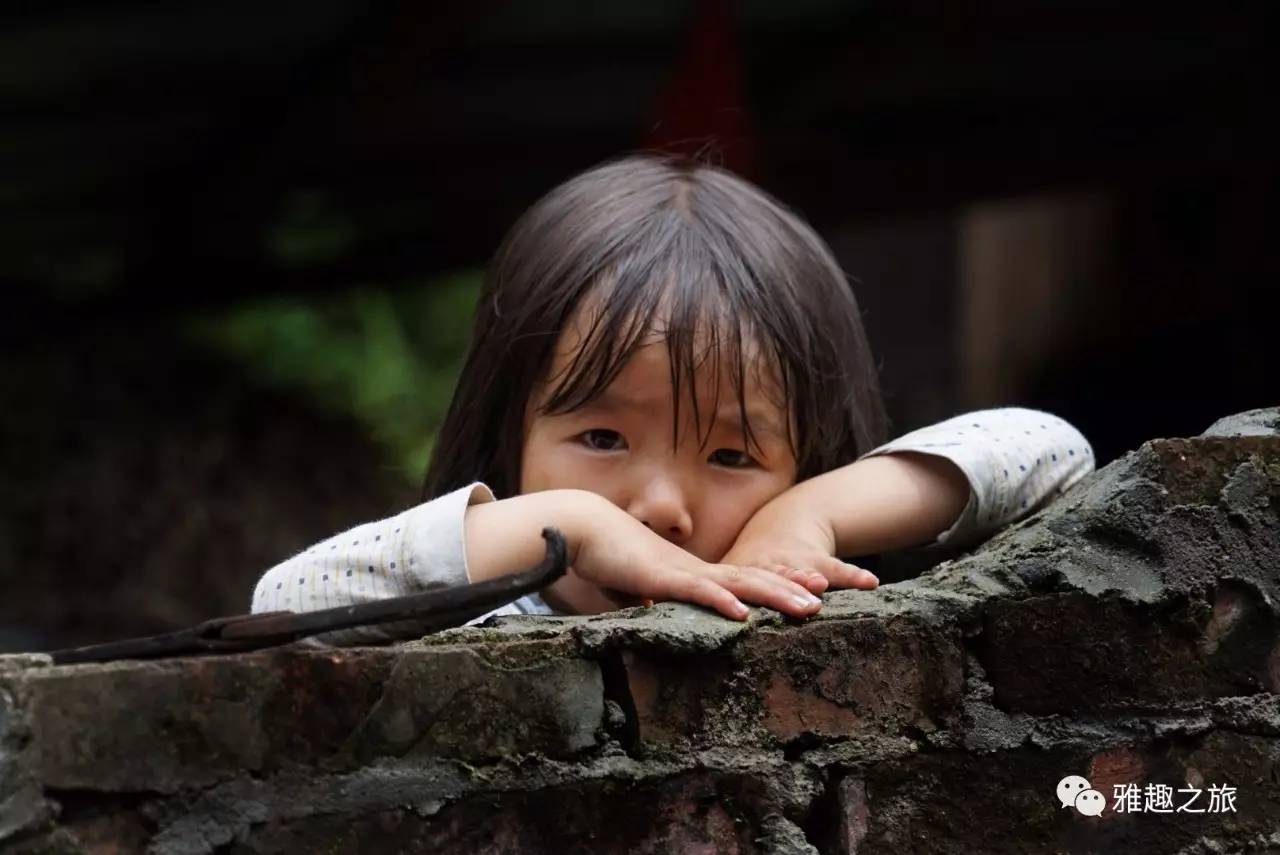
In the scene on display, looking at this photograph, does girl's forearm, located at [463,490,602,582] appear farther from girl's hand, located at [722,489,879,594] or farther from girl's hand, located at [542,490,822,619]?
girl's hand, located at [722,489,879,594]

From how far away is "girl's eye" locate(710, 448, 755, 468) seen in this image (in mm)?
1905

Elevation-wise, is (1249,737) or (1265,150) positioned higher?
(1265,150)

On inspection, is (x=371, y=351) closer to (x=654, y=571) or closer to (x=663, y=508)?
(x=663, y=508)

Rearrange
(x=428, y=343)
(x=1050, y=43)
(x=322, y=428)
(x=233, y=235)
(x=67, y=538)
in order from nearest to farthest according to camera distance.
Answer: (x=1050, y=43), (x=233, y=235), (x=67, y=538), (x=322, y=428), (x=428, y=343)

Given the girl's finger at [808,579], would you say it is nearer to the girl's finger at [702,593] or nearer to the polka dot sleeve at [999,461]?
the girl's finger at [702,593]

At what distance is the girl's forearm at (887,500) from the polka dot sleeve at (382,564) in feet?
1.42

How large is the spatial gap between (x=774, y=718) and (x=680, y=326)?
63 centimetres

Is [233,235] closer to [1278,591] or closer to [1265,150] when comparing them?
[1265,150]

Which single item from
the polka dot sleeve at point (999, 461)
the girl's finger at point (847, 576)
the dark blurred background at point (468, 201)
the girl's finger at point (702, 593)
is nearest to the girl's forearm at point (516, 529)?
the girl's finger at point (702, 593)

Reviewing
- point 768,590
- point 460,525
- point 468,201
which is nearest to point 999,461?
point 768,590

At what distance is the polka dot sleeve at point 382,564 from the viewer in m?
1.55

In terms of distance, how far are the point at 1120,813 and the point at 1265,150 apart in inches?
130

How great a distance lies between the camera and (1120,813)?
55.2 inches

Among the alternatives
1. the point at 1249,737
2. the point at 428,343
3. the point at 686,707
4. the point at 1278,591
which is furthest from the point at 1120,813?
the point at 428,343
